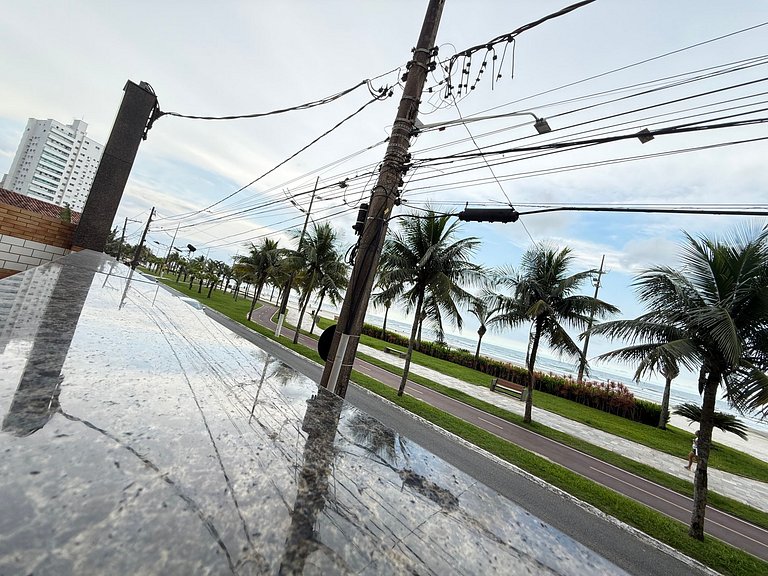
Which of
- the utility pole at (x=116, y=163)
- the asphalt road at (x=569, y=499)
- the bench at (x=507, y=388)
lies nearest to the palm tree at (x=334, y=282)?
the asphalt road at (x=569, y=499)

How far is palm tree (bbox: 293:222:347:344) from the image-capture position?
20500 millimetres

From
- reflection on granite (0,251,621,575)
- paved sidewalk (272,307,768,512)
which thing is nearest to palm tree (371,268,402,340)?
paved sidewalk (272,307,768,512)

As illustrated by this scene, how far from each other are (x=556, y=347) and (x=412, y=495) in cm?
1449

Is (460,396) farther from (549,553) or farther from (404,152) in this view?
(549,553)

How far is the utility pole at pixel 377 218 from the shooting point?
549 centimetres

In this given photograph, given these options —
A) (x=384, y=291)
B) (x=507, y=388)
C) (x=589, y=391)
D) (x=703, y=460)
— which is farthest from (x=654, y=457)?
(x=384, y=291)

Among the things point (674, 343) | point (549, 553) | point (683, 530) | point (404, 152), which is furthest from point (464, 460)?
point (549, 553)

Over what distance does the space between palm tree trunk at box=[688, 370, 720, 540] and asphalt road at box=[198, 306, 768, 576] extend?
137cm

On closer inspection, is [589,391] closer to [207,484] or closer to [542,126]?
[542,126]

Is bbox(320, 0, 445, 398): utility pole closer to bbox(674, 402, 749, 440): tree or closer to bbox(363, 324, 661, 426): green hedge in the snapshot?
bbox(674, 402, 749, 440): tree

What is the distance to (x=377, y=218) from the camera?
18.4 ft

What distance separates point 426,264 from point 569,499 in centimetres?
915

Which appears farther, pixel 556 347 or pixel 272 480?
pixel 556 347

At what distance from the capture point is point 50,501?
0.69m
